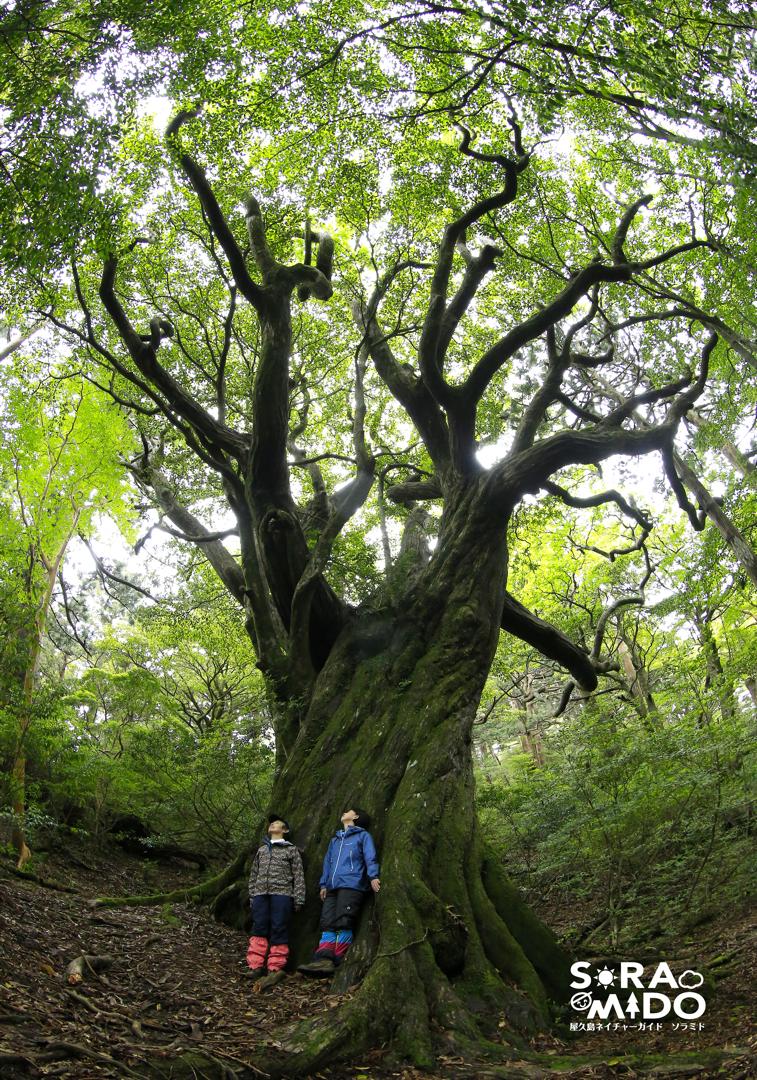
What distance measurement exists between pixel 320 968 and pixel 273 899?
87 centimetres

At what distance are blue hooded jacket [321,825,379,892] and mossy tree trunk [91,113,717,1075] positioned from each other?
0.56 ft

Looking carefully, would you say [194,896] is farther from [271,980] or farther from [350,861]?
[350,861]

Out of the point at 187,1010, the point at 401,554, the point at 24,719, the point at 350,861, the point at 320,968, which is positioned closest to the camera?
the point at 187,1010

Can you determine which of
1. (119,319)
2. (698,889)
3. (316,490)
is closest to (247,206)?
(119,319)

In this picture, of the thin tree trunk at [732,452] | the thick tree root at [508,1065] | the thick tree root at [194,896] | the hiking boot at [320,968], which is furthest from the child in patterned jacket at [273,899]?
the thin tree trunk at [732,452]

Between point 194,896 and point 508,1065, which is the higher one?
point 194,896

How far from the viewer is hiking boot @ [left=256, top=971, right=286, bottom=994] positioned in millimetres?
5316

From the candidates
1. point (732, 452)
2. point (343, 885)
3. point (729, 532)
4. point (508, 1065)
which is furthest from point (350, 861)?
point (732, 452)

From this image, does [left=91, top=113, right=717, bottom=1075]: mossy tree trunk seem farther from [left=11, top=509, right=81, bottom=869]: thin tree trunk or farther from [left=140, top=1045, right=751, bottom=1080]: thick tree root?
[left=11, top=509, right=81, bottom=869]: thin tree trunk

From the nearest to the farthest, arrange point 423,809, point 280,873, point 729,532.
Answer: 1. point 423,809
2. point 280,873
3. point 729,532

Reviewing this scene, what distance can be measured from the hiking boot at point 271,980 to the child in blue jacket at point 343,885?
0.63 feet

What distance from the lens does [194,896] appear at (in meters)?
7.83

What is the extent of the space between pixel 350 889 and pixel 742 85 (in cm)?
788

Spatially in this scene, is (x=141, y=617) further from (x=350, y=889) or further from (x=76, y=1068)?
(x=76, y=1068)
